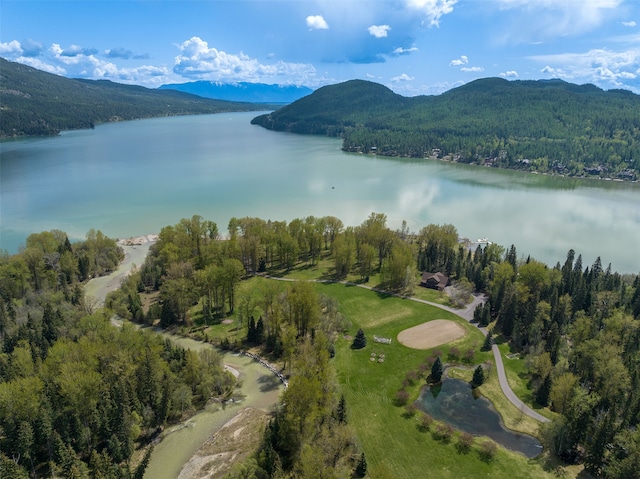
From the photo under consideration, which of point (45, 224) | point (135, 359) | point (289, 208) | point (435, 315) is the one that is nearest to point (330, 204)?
point (289, 208)

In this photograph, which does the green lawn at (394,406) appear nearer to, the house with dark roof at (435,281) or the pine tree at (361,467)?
the pine tree at (361,467)

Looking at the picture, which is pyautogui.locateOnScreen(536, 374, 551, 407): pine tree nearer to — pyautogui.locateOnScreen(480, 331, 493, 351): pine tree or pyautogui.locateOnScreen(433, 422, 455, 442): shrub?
pyautogui.locateOnScreen(480, 331, 493, 351): pine tree

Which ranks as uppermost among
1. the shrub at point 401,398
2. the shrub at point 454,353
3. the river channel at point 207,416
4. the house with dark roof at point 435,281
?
the house with dark roof at point 435,281

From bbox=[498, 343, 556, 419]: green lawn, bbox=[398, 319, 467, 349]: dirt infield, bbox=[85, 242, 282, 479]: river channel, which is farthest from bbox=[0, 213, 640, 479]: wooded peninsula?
bbox=[398, 319, 467, 349]: dirt infield

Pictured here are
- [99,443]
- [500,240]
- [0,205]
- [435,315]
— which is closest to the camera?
[99,443]

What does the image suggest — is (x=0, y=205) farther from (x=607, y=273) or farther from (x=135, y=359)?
(x=607, y=273)

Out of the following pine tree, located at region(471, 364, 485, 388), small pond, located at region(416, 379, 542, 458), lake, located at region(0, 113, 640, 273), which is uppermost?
lake, located at region(0, 113, 640, 273)

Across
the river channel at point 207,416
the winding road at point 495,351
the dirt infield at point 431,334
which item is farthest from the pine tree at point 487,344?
the river channel at point 207,416
